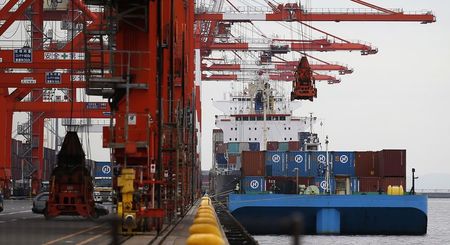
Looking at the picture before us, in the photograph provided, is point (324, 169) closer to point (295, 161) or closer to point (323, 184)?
point (323, 184)

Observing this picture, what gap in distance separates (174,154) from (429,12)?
1084 inches

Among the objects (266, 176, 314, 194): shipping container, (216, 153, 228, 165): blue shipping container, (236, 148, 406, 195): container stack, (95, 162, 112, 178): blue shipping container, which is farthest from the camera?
(216, 153, 228, 165): blue shipping container

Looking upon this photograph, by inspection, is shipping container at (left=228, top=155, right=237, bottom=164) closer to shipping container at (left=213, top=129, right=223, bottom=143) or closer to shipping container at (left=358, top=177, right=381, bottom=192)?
shipping container at (left=213, top=129, right=223, bottom=143)

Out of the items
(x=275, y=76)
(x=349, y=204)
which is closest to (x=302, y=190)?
(x=349, y=204)

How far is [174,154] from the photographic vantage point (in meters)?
25.9

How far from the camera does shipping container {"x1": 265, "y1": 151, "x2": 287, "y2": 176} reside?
5053cm

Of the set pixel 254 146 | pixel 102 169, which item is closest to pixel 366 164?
pixel 254 146

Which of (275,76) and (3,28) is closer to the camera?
(3,28)

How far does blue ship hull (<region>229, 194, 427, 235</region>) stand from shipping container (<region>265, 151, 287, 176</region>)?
330cm

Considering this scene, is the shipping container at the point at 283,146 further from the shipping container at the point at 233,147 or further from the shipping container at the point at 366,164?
the shipping container at the point at 366,164

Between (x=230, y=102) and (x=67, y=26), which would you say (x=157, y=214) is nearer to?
(x=67, y=26)

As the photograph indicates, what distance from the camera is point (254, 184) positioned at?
50312mm

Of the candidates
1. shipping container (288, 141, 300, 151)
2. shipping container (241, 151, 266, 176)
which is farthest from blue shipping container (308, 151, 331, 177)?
shipping container (288, 141, 300, 151)

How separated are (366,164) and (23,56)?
21880 millimetres
